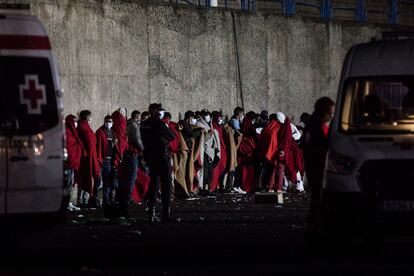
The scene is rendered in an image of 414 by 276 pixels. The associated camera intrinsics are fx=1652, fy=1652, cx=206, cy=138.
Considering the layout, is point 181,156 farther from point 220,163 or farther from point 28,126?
point 28,126

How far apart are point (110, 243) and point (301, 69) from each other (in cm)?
2007

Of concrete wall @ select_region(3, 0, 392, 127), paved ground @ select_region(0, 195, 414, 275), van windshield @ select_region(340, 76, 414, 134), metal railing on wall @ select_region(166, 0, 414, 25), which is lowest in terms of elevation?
paved ground @ select_region(0, 195, 414, 275)

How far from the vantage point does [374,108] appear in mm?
17000

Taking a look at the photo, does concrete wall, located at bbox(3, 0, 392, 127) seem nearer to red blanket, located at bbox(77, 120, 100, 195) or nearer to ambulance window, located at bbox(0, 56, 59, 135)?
red blanket, located at bbox(77, 120, 100, 195)

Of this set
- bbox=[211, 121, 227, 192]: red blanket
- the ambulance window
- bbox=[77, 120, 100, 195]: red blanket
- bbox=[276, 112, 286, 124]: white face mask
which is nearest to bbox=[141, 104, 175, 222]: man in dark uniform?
bbox=[77, 120, 100, 195]: red blanket

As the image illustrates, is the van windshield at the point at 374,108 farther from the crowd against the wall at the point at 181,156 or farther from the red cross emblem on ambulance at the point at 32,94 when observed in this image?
the crowd against the wall at the point at 181,156

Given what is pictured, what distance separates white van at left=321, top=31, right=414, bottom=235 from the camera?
1606 cm

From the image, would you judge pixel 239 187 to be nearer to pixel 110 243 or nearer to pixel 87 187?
pixel 87 187

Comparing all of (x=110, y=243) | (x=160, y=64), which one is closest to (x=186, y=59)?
(x=160, y=64)

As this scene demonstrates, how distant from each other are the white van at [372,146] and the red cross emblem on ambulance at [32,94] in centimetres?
293

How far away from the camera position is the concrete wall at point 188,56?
31.1 m

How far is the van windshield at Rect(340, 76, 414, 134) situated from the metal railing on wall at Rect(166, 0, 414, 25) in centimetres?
1817

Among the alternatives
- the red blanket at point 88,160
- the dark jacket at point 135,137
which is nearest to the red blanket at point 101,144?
the red blanket at point 88,160

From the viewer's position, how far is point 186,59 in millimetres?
34594
